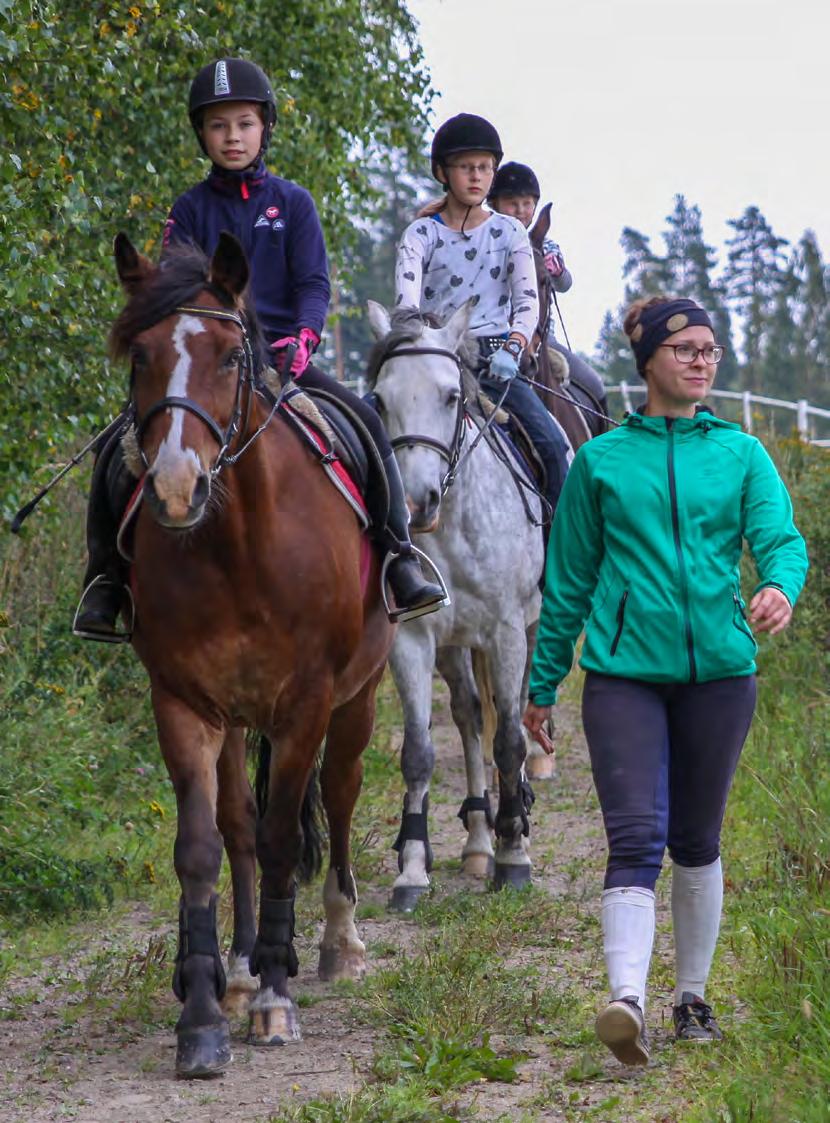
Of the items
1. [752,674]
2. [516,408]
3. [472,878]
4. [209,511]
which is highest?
[516,408]

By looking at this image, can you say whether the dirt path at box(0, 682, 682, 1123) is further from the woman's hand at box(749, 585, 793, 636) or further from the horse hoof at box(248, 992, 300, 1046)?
the woman's hand at box(749, 585, 793, 636)

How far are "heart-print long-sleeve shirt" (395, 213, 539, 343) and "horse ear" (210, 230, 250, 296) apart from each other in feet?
11.7

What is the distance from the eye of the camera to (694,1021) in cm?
505

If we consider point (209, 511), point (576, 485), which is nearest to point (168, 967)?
point (209, 511)

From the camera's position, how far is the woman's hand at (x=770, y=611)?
4.50 m

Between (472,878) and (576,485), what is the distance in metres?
3.89

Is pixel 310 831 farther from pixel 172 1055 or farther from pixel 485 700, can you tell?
pixel 485 700

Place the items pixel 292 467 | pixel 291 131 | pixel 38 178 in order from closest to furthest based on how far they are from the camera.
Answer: pixel 292 467
pixel 38 178
pixel 291 131

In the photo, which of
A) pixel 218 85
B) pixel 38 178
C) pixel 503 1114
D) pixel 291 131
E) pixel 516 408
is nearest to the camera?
pixel 503 1114

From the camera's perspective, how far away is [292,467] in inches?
224

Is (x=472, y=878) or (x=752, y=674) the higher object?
(x=752, y=674)

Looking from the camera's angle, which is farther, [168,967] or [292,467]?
[168,967]

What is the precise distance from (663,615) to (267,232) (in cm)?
245

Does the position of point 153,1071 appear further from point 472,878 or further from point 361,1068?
point 472,878
